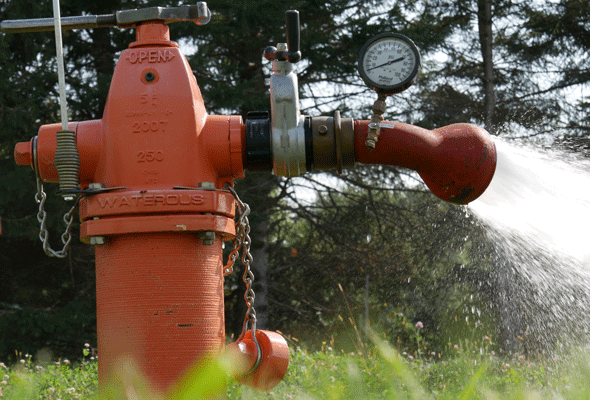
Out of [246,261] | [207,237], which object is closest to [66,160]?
[207,237]

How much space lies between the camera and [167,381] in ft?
7.68

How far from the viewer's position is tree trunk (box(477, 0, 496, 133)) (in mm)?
9820

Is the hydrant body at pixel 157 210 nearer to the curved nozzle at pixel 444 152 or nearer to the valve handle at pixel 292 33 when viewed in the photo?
the valve handle at pixel 292 33

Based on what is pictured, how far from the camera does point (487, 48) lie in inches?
402

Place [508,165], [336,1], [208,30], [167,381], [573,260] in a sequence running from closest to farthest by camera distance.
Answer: [167,381], [508,165], [573,260], [208,30], [336,1]

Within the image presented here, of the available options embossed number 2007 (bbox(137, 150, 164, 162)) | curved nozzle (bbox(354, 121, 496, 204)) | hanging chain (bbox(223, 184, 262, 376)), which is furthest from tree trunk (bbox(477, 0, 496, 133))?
embossed number 2007 (bbox(137, 150, 164, 162))

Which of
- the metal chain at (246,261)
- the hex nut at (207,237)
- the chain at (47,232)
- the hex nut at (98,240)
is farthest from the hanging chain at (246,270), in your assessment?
the chain at (47,232)

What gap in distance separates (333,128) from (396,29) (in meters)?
6.29

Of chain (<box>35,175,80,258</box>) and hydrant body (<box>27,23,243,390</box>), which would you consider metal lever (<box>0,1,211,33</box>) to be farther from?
chain (<box>35,175,80,258</box>)

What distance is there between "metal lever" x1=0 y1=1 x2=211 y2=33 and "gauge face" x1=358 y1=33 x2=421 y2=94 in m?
0.64

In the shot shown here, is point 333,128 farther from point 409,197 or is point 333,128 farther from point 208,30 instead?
point 409,197

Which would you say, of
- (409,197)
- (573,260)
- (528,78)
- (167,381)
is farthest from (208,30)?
(167,381)

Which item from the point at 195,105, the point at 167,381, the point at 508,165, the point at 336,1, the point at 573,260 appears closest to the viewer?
the point at 167,381

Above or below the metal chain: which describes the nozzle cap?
above
